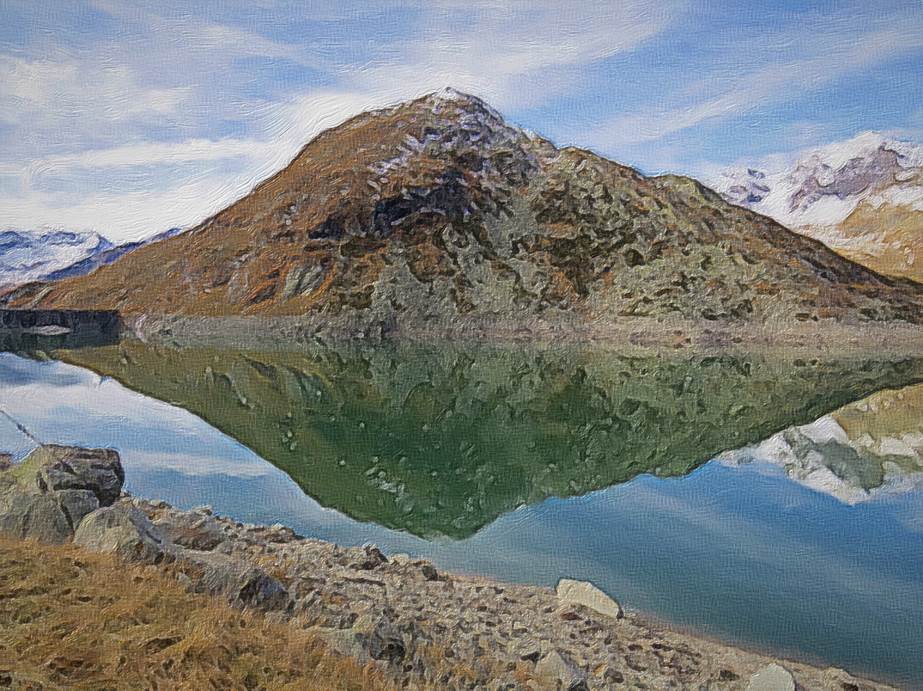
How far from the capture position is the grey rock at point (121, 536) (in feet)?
15.3

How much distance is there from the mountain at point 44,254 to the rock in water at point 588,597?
102 m

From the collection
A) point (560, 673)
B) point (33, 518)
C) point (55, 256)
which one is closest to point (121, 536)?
point (33, 518)

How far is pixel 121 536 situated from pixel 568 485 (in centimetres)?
831

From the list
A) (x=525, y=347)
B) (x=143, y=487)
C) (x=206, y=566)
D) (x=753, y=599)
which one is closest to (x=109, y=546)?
(x=206, y=566)

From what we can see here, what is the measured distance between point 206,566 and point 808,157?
203323mm

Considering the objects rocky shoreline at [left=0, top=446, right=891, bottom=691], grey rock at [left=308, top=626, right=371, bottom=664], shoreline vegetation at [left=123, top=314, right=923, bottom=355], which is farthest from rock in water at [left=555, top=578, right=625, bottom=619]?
shoreline vegetation at [left=123, top=314, right=923, bottom=355]

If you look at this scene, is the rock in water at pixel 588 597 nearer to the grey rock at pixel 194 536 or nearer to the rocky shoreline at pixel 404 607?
the rocky shoreline at pixel 404 607

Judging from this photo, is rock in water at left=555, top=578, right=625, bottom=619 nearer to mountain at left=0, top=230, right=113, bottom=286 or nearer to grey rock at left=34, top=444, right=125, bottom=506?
grey rock at left=34, top=444, right=125, bottom=506

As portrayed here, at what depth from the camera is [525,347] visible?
50094mm

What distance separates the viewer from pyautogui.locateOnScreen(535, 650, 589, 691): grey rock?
4754 mm

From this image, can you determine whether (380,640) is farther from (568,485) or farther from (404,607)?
(568,485)

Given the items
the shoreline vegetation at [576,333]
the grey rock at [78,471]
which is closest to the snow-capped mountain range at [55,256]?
the shoreline vegetation at [576,333]

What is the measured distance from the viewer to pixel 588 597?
22.9 feet

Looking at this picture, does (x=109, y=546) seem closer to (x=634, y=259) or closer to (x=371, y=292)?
(x=371, y=292)
